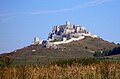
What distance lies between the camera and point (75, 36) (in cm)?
16325

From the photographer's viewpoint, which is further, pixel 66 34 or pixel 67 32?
pixel 67 32

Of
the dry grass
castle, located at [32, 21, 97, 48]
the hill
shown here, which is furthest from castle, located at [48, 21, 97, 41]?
the dry grass

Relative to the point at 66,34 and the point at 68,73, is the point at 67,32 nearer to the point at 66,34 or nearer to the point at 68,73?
the point at 66,34

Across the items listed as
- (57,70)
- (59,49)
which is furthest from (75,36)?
(57,70)

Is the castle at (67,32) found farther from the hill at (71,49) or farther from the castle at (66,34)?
the hill at (71,49)

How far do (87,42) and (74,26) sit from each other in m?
24.6

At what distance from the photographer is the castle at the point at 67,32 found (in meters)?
166

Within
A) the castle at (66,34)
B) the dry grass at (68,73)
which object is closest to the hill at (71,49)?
the castle at (66,34)

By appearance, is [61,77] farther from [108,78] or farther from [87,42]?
[87,42]

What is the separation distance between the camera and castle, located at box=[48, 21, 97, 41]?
166m

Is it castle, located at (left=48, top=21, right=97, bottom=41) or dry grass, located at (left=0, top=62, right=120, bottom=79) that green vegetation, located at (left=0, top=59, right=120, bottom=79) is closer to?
dry grass, located at (left=0, top=62, right=120, bottom=79)

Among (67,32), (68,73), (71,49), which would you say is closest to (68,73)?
(68,73)

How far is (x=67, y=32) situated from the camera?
173 m

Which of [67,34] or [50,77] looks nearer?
[50,77]
